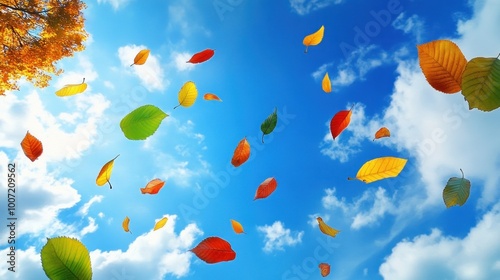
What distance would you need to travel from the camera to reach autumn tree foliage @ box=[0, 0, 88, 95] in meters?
12.1

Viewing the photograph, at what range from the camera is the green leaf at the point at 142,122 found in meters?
2.19

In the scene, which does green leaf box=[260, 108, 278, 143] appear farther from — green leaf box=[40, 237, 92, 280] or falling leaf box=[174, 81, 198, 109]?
green leaf box=[40, 237, 92, 280]

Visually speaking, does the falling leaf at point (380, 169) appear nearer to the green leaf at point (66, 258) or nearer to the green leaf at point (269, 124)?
the green leaf at point (269, 124)

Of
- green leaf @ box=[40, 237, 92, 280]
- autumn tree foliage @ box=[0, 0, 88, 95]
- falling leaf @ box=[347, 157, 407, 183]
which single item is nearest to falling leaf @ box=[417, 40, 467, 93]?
falling leaf @ box=[347, 157, 407, 183]

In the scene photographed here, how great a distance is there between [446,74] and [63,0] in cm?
1484

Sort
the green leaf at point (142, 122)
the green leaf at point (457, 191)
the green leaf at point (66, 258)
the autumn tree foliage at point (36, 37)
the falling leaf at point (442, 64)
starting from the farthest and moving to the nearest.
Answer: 1. the autumn tree foliage at point (36, 37)
2. the green leaf at point (142, 122)
3. the green leaf at point (457, 191)
4. the falling leaf at point (442, 64)
5. the green leaf at point (66, 258)

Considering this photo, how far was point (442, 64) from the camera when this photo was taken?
1.33 meters

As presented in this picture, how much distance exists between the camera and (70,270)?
83 cm

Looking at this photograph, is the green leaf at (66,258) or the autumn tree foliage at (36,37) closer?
the green leaf at (66,258)

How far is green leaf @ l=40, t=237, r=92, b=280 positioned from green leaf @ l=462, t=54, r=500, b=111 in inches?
45.2

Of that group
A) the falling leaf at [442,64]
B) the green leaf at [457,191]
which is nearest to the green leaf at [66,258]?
the falling leaf at [442,64]

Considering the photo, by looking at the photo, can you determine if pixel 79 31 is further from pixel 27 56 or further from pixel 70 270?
pixel 70 270

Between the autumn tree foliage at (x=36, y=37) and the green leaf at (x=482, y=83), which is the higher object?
the autumn tree foliage at (x=36, y=37)

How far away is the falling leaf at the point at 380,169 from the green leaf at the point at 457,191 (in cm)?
43
